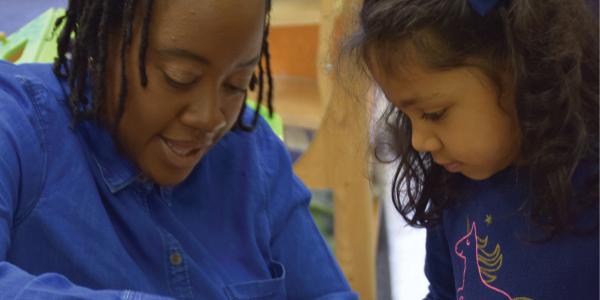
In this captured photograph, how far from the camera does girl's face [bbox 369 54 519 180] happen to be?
0.95m

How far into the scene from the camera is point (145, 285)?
100 cm

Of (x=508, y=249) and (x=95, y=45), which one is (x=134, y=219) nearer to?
(x=95, y=45)

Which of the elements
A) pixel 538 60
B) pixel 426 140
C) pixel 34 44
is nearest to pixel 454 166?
pixel 426 140

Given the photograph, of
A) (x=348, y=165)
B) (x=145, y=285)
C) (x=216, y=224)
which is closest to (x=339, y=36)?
(x=216, y=224)

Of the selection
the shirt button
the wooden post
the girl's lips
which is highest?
the girl's lips

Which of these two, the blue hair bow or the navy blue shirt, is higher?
the blue hair bow

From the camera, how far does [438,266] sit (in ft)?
4.07

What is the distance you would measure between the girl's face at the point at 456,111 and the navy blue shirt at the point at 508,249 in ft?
0.31

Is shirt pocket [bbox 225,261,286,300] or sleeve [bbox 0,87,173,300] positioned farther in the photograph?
shirt pocket [bbox 225,261,286,300]

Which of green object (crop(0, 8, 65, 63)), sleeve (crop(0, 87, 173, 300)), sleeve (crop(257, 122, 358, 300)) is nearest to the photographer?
sleeve (crop(0, 87, 173, 300))

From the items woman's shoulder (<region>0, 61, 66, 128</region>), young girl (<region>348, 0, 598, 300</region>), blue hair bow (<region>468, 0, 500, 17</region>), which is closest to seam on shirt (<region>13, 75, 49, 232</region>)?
woman's shoulder (<region>0, 61, 66, 128</region>)

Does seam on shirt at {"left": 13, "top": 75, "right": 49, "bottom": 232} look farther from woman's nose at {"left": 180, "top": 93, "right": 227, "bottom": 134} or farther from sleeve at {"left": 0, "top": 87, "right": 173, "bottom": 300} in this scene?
woman's nose at {"left": 180, "top": 93, "right": 227, "bottom": 134}

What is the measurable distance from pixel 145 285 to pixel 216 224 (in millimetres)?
154

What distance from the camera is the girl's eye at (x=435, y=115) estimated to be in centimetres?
97
